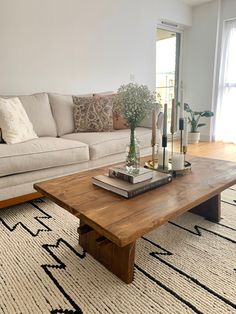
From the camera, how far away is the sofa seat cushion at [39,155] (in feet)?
Answer: 6.05

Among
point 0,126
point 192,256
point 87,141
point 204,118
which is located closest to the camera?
point 192,256

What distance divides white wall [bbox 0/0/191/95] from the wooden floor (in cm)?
126

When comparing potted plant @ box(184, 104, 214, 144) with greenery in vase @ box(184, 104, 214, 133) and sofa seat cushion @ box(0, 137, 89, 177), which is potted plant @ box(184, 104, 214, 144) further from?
sofa seat cushion @ box(0, 137, 89, 177)

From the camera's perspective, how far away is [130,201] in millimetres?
1254

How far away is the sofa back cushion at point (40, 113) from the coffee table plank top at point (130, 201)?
3.88ft

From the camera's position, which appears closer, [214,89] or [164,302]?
[164,302]

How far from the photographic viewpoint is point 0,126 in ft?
7.18

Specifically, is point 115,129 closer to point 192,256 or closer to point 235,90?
point 192,256

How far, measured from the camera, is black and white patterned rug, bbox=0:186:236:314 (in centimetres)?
111

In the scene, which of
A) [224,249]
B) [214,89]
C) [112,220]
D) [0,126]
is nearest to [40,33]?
[0,126]

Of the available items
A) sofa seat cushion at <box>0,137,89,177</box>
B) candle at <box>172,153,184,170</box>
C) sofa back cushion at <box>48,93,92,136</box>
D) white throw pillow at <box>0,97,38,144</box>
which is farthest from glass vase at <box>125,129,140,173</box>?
sofa back cushion at <box>48,93,92,136</box>

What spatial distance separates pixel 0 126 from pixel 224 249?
192cm

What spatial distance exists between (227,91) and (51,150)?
357cm

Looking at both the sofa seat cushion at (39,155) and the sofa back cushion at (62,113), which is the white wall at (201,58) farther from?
the sofa seat cushion at (39,155)
